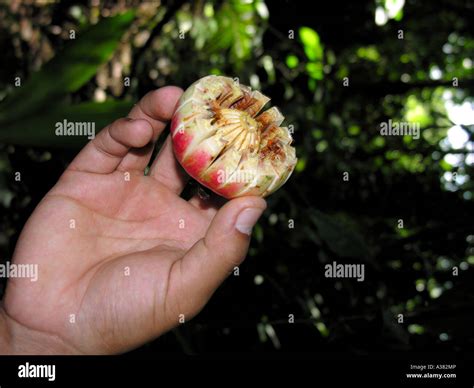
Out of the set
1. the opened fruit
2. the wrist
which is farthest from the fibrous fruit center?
the wrist

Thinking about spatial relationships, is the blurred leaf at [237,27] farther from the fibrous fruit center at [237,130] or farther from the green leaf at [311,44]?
the fibrous fruit center at [237,130]

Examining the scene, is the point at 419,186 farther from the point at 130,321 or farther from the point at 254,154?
the point at 130,321

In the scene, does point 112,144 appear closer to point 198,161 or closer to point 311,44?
point 198,161

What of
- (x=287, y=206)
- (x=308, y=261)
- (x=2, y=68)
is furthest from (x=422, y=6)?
(x=2, y=68)

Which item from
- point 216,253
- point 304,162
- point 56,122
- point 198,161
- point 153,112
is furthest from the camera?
point 304,162

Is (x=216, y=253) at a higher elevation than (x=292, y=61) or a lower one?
lower

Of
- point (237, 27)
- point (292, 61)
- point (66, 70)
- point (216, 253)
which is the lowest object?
point (216, 253)

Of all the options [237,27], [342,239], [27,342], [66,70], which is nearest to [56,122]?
[66,70]
